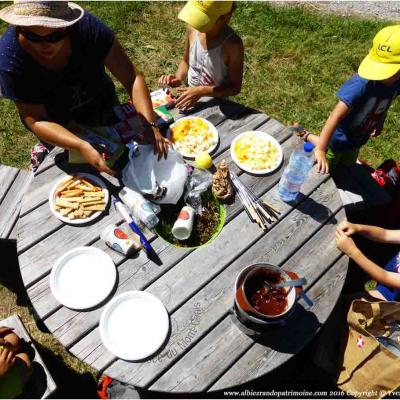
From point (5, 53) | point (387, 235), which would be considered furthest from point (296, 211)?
point (5, 53)

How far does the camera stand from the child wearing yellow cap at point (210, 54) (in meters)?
2.79

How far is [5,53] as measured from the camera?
2367mm

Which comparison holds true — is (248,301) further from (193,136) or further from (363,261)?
(193,136)

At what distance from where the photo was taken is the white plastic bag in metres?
2.46

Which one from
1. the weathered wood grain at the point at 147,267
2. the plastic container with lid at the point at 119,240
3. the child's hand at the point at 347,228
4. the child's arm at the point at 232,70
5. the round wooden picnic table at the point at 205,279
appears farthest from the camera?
the child's arm at the point at 232,70

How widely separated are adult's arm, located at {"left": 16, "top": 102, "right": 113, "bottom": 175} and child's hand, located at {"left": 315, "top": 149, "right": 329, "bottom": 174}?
4.69 feet

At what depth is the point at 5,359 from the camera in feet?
7.70

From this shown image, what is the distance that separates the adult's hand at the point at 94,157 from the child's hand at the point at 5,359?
3.94 feet

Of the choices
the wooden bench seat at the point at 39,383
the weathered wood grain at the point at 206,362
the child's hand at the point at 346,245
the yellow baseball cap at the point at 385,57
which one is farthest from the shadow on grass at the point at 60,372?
the yellow baseball cap at the point at 385,57

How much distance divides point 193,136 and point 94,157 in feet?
2.35

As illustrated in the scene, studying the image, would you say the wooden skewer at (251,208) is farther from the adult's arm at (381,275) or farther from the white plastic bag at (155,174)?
the adult's arm at (381,275)

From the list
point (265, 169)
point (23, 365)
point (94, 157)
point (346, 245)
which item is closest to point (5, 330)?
point (23, 365)

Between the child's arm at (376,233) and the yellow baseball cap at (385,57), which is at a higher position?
the yellow baseball cap at (385,57)

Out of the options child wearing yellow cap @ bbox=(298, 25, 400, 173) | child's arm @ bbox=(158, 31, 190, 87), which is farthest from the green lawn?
child's arm @ bbox=(158, 31, 190, 87)
